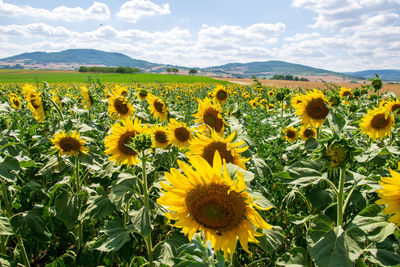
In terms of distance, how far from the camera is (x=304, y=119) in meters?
3.37

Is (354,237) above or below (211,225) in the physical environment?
below

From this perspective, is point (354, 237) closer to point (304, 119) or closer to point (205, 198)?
point (205, 198)

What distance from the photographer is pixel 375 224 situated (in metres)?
1.53

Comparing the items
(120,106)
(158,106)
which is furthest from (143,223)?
(120,106)

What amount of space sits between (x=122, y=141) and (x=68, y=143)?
0.56 meters

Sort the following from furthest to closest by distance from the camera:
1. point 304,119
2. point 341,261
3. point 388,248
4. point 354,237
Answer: point 304,119
point 388,248
point 354,237
point 341,261

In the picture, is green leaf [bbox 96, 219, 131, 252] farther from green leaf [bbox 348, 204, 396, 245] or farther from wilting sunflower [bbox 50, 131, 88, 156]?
green leaf [bbox 348, 204, 396, 245]

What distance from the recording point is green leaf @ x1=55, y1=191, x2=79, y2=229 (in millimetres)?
2389

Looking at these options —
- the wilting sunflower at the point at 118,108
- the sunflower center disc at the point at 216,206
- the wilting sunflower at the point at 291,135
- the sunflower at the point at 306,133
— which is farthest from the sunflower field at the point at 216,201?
the wilting sunflower at the point at 291,135

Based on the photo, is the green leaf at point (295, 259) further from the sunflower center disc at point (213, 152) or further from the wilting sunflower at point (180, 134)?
the wilting sunflower at point (180, 134)

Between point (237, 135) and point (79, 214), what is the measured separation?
5.70ft

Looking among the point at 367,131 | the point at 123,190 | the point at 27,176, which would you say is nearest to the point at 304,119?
the point at 367,131

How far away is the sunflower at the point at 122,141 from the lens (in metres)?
2.62

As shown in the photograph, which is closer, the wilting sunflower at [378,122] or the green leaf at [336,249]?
the green leaf at [336,249]
